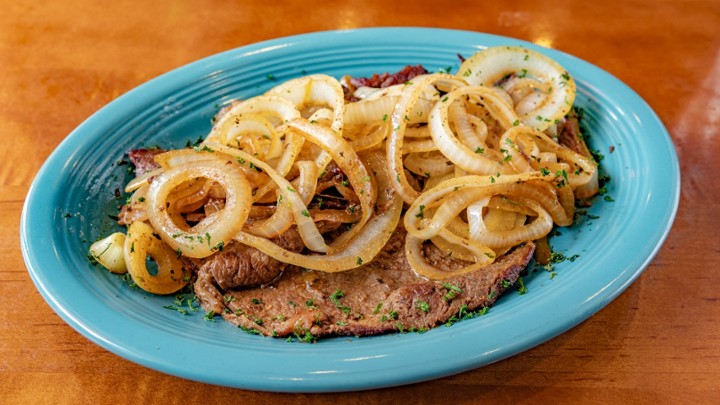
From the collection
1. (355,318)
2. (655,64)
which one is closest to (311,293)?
(355,318)

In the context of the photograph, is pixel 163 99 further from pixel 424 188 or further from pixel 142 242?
pixel 424 188

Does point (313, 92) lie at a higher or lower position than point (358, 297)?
higher

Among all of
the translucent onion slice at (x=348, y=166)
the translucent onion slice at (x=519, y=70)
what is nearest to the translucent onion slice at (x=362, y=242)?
the translucent onion slice at (x=348, y=166)

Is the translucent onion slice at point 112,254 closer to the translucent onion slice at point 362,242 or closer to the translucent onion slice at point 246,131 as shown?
the translucent onion slice at point 362,242

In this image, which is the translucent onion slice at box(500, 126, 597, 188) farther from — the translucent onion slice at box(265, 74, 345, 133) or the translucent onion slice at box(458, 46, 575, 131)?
the translucent onion slice at box(265, 74, 345, 133)

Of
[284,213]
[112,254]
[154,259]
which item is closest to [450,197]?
[284,213]

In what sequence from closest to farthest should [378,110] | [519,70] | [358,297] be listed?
[358,297], [378,110], [519,70]

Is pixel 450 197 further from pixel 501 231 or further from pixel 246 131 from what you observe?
pixel 246 131
